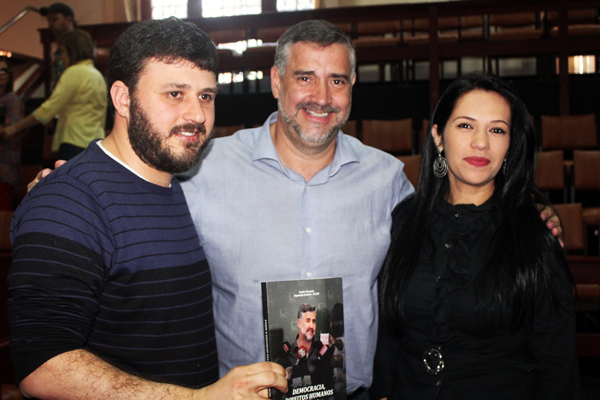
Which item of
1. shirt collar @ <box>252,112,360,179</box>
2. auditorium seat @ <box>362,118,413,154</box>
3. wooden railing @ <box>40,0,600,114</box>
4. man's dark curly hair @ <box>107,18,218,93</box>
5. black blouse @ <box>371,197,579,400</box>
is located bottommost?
black blouse @ <box>371,197,579,400</box>

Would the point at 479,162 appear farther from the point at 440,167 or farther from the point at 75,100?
the point at 75,100

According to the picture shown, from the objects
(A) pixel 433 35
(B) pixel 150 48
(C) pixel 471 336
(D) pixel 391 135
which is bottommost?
(C) pixel 471 336

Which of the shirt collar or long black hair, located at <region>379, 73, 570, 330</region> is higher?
the shirt collar

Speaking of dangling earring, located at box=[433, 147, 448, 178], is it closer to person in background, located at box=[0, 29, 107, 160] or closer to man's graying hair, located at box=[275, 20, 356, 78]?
man's graying hair, located at box=[275, 20, 356, 78]

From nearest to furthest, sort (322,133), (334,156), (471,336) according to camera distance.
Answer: (471,336), (322,133), (334,156)

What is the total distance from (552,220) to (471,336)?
0.47 metres

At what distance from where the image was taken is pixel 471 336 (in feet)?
5.38

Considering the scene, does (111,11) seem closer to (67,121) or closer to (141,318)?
(67,121)

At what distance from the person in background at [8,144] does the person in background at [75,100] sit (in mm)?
740

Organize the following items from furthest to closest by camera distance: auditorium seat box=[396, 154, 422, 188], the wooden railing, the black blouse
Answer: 1. the wooden railing
2. auditorium seat box=[396, 154, 422, 188]
3. the black blouse

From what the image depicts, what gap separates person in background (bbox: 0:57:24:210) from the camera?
14.9ft

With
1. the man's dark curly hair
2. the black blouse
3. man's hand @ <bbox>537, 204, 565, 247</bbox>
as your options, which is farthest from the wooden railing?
the man's dark curly hair

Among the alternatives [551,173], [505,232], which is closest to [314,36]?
[505,232]

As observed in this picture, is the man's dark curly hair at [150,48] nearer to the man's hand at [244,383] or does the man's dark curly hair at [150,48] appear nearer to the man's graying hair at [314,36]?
the man's graying hair at [314,36]
